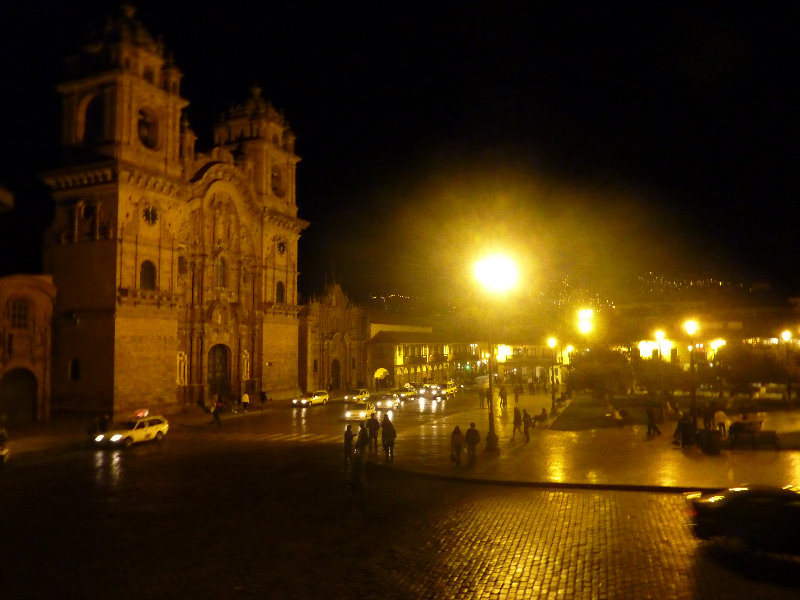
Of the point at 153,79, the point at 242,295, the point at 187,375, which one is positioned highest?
the point at 153,79

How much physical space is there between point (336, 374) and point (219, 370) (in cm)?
2052

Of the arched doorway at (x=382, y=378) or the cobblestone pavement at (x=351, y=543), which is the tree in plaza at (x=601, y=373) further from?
the cobblestone pavement at (x=351, y=543)

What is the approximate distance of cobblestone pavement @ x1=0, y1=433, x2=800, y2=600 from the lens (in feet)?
31.0

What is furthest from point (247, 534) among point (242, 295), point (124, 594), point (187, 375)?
point (242, 295)

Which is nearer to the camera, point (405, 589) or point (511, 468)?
point (405, 589)

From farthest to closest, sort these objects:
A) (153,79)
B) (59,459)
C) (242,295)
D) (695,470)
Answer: (242,295)
(153,79)
(59,459)
(695,470)

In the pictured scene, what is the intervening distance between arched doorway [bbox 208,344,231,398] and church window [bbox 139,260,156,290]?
772 centimetres

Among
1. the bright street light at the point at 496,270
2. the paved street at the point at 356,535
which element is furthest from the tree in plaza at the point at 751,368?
the bright street light at the point at 496,270

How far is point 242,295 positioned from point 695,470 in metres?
35.5

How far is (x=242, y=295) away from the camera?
157ft

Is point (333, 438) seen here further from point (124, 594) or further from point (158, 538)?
point (124, 594)

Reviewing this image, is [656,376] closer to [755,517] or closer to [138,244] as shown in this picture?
[138,244]

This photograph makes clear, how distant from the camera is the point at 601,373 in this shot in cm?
4572

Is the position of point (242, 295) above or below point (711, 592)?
above
